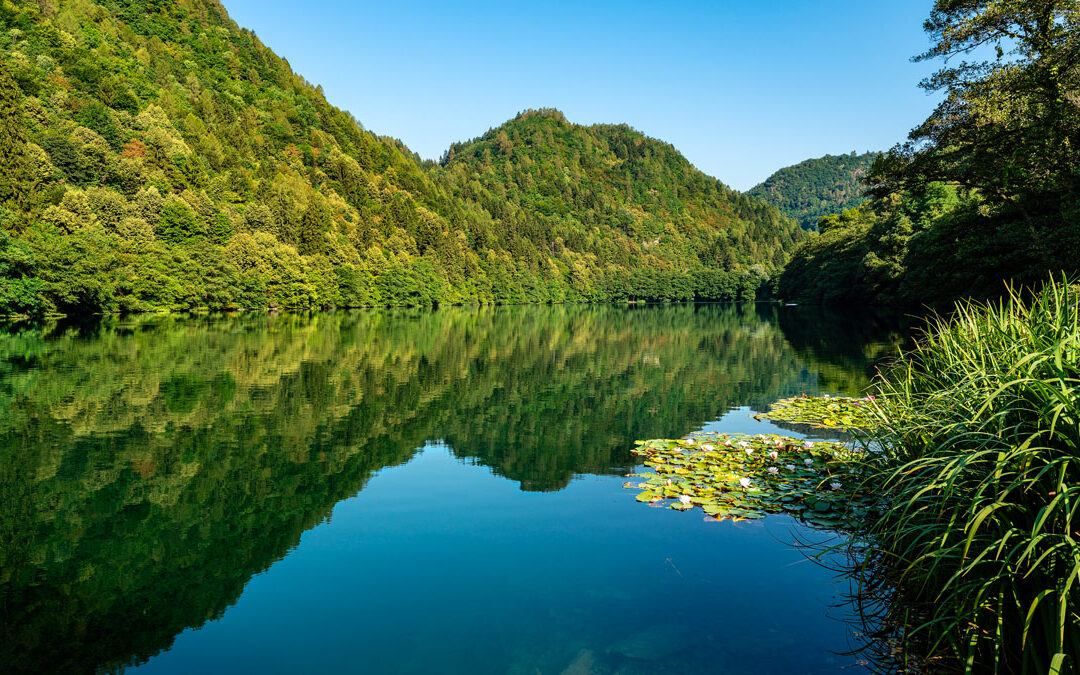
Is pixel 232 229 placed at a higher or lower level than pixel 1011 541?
higher

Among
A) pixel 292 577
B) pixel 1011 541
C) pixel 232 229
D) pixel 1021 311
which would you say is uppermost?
pixel 232 229

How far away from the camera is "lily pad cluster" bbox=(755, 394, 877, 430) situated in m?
14.4

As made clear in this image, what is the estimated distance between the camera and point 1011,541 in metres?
4.77

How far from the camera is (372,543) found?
8281 mm

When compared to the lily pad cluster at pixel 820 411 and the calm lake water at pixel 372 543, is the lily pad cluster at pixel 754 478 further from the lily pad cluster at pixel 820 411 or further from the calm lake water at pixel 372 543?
the lily pad cluster at pixel 820 411

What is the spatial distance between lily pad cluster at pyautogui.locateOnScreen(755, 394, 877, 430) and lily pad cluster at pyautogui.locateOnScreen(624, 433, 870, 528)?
2375 millimetres

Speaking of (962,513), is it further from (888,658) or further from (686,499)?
(686,499)

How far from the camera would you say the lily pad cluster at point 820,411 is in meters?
14.4

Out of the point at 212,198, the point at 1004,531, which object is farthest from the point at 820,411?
the point at 212,198

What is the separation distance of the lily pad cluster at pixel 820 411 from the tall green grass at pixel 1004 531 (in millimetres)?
7703

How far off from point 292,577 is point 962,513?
23.3 ft

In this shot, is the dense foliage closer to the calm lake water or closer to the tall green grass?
the calm lake water

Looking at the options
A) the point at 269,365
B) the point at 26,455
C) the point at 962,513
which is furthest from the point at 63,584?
the point at 269,365

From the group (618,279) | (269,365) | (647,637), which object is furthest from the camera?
(618,279)
